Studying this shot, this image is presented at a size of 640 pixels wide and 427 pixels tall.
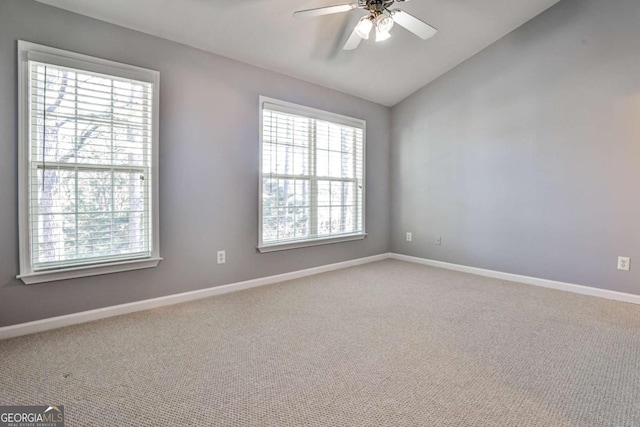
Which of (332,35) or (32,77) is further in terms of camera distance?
(332,35)

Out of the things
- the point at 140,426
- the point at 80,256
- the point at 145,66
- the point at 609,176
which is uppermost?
the point at 145,66

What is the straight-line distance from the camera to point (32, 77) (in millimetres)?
2332

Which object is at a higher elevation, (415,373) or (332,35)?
(332,35)

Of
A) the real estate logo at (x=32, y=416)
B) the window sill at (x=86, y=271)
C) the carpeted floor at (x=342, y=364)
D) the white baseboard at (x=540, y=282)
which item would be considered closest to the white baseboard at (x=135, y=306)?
the carpeted floor at (x=342, y=364)

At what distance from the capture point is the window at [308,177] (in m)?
3.64

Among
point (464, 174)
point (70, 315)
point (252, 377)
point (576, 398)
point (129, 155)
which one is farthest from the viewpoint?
point (464, 174)

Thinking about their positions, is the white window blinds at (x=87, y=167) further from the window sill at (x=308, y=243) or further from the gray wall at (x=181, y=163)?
the window sill at (x=308, y=243)

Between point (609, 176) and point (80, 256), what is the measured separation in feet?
15.7

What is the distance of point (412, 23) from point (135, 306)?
126 inches

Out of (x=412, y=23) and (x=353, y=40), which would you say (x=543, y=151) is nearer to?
(x=412, y=23)

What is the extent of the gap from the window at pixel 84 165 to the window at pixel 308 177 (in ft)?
3.81

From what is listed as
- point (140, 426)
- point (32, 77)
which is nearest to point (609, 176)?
point (140, 426)

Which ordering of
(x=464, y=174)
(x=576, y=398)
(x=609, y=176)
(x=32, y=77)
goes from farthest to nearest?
(x=464, y=174), (x=609, y=176), (x=32, y=77), (x=576, y=398)

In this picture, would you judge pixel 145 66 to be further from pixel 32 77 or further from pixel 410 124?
pixel 410 124
